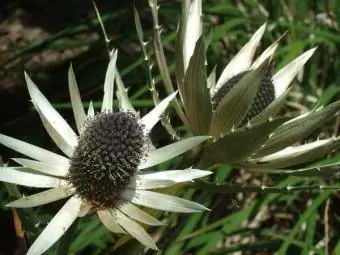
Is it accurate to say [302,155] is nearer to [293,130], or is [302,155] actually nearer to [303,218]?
[293,130]

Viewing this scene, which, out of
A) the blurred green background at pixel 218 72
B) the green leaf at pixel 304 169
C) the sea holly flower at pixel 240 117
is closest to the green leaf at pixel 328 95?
the blurred green background at pixel 218 72

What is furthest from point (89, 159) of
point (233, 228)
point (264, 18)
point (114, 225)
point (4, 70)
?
point (264, 18)

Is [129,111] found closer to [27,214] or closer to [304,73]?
[27,214]

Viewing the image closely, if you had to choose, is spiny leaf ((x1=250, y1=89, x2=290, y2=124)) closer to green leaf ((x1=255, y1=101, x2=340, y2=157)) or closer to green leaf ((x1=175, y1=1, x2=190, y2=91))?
green leaf ((x1=255, y1=101, x2=340, y2=157))

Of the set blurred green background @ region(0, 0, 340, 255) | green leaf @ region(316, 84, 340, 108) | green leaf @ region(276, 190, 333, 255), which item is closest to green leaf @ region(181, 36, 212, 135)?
blurred green background @ region(0, 0, 340, 255)

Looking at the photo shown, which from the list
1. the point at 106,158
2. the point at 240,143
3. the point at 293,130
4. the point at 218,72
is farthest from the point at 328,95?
the point at 106,158

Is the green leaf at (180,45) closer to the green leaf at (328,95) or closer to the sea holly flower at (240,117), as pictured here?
the sea holly flower at (240,117)

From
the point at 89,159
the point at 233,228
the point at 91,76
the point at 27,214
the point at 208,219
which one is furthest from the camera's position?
the point at 91,76
